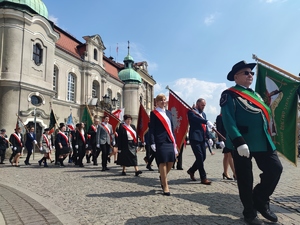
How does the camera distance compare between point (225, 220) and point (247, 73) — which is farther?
point (247, 73)

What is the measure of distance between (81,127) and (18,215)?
832 centimetres

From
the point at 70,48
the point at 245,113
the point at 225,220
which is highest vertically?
the point at 70,48

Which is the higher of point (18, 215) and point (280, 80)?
point (280, 80)

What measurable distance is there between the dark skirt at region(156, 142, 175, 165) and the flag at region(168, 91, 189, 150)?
1.95m

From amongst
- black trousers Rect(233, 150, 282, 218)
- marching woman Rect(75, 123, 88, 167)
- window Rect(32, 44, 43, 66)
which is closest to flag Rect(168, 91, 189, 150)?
black trousers Rect(233, 150, 282, 218)

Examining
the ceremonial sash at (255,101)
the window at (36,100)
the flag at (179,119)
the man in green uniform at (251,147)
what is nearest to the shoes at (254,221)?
the man in green uniform at (251,147)

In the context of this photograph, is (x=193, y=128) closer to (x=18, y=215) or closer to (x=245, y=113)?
(x=245, y=113)

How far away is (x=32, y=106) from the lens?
818 inches

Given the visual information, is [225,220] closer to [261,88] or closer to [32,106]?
[261,88]

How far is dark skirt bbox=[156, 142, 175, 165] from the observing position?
5301mm

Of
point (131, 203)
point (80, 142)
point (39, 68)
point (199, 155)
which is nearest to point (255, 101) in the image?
point (131, 203)

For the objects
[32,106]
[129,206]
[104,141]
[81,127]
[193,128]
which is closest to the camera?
[129,206]

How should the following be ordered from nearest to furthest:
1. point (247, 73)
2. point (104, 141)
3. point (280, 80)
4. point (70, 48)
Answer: point (247, 73)
point (280, 80)
point (104, 141)
point (70, 48)

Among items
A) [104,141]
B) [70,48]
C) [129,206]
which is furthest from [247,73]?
[70,48]
